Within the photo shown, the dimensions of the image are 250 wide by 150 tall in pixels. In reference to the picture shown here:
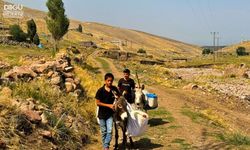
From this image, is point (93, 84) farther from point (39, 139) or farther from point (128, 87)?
point (39, 139)

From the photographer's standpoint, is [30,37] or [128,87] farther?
[30,37]

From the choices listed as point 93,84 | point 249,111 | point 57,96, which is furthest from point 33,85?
point 249,111

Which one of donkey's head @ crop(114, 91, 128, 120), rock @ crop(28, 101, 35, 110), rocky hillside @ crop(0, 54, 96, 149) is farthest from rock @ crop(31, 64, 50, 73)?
donkey's head @ crop(114, 91, 128, 120)

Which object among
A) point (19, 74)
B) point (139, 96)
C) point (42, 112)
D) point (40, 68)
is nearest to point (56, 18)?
point (40, 68)

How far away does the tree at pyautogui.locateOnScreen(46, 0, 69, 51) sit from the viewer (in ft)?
238

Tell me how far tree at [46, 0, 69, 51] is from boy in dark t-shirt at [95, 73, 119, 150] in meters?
62.3

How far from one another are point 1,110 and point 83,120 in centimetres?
449

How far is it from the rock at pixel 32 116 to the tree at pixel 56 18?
61.6 metres

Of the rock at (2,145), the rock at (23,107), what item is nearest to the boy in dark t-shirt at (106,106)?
the rock at (23,107)

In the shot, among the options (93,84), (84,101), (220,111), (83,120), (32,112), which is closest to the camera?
(32,112)

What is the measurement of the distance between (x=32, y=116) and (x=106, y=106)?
198 cm

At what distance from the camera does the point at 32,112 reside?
1141cm

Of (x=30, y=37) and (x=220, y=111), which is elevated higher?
(x=30, y=37)

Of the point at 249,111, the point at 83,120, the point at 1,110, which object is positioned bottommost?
the point at 249,111
